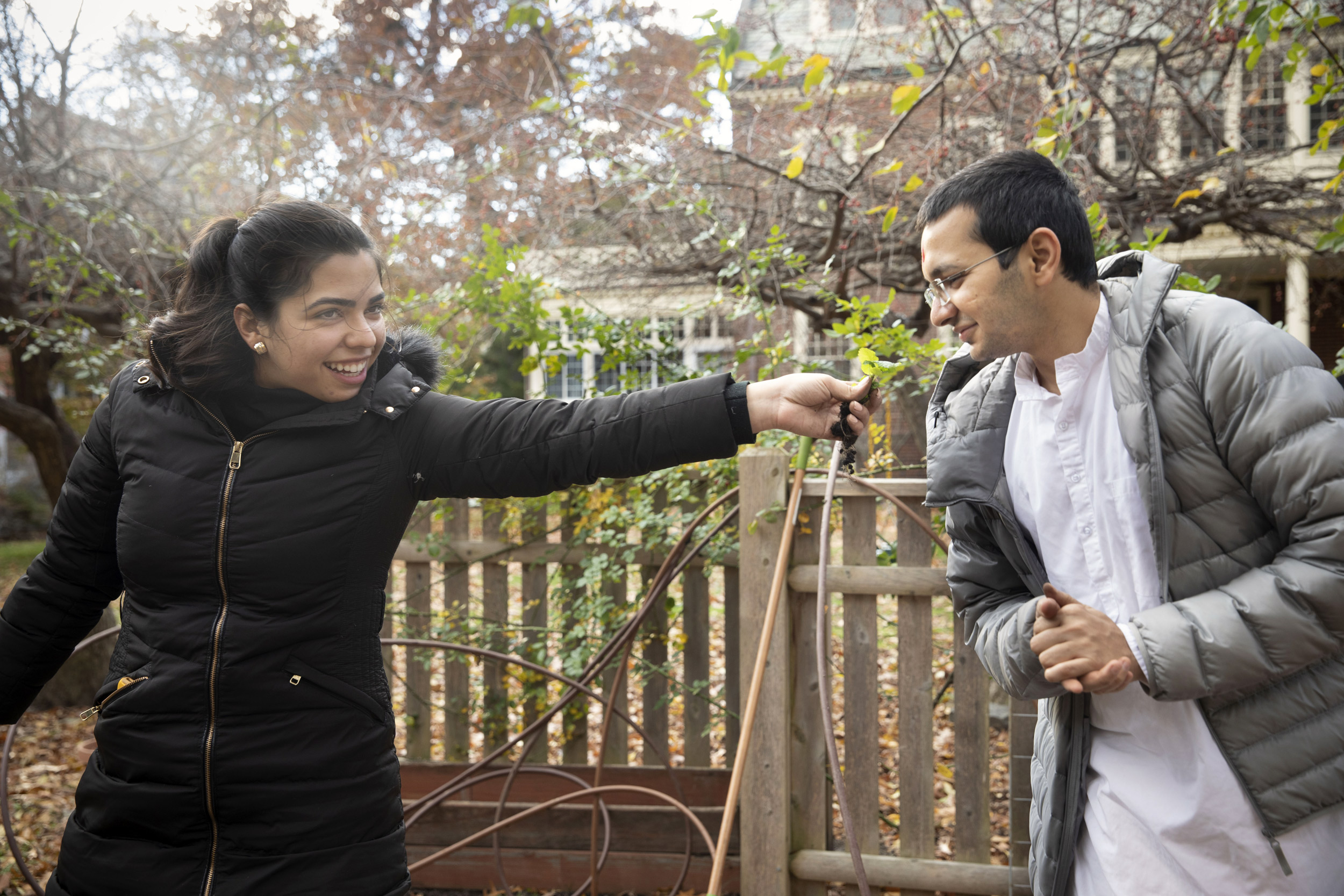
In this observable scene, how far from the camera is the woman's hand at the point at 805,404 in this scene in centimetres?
174

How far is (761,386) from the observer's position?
5.75ft

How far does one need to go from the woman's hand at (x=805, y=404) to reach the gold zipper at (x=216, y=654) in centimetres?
100

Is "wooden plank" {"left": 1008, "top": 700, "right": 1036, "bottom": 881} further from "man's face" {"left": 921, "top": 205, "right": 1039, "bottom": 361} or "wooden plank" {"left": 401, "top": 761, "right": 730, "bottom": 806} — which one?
"man's face" {"left": 921, "top": 205, "right": 1039, "bottom": 361}

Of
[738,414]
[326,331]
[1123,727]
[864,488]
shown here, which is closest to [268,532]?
[326,331]

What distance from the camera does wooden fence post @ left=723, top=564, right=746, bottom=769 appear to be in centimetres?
339

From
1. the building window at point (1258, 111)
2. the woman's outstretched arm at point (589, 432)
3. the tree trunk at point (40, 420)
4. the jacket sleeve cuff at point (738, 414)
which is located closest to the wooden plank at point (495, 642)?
the woman's outstretched arm at point (589, 432)

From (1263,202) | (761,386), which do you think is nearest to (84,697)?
(761,386)

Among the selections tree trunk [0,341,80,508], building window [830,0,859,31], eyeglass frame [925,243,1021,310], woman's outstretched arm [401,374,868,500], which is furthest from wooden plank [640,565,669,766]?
tree trunk [0,341,80,508]

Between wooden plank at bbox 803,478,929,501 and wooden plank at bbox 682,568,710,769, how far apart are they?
82 centimetres

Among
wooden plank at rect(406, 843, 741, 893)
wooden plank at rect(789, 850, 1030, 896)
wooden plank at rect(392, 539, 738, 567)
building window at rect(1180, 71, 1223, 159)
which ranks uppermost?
building window at rect(1180, 71, 1223, 159)

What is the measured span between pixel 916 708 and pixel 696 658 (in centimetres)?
98

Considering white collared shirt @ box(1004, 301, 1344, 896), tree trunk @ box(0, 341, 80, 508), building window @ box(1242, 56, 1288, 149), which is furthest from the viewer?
tree trunk @ box(0, 341, 80, 508)

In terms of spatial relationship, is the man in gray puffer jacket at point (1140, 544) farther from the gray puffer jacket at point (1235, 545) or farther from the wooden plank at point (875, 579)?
the wooden plank at point (875, 579)

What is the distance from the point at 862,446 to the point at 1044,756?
1811mm
